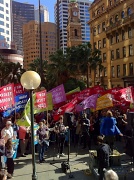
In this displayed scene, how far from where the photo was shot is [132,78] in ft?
144

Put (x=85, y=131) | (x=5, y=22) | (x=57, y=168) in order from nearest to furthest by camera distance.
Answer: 1. (x=57, y=168)
2. (x=85, y=131)
3. (x=5, y=22)

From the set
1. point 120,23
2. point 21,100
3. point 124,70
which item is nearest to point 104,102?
point 21,100

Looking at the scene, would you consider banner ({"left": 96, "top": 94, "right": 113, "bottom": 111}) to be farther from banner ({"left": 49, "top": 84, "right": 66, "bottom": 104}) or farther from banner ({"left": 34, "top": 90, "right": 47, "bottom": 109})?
banner ({"left": 34, "top": 90, "right": 47, "bottom": 109})

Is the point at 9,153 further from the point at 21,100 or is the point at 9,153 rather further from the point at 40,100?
the point at 21,100

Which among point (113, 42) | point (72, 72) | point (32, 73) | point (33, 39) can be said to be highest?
point (33, 39)

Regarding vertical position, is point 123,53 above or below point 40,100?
above

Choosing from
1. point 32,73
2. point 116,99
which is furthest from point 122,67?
point 32,73

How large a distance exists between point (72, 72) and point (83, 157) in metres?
26.1

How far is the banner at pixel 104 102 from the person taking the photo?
12060 mm

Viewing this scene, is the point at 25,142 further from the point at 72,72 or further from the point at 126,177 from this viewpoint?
the point at 72,72

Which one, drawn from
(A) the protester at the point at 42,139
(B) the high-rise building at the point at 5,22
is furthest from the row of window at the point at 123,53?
(B) the high-rise building at the point at 5,22

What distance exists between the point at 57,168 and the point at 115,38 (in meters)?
43.5

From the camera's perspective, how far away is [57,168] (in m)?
9.92

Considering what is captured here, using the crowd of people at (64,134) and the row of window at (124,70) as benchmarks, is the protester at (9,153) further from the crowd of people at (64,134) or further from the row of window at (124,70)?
the row of window at (124,70)
